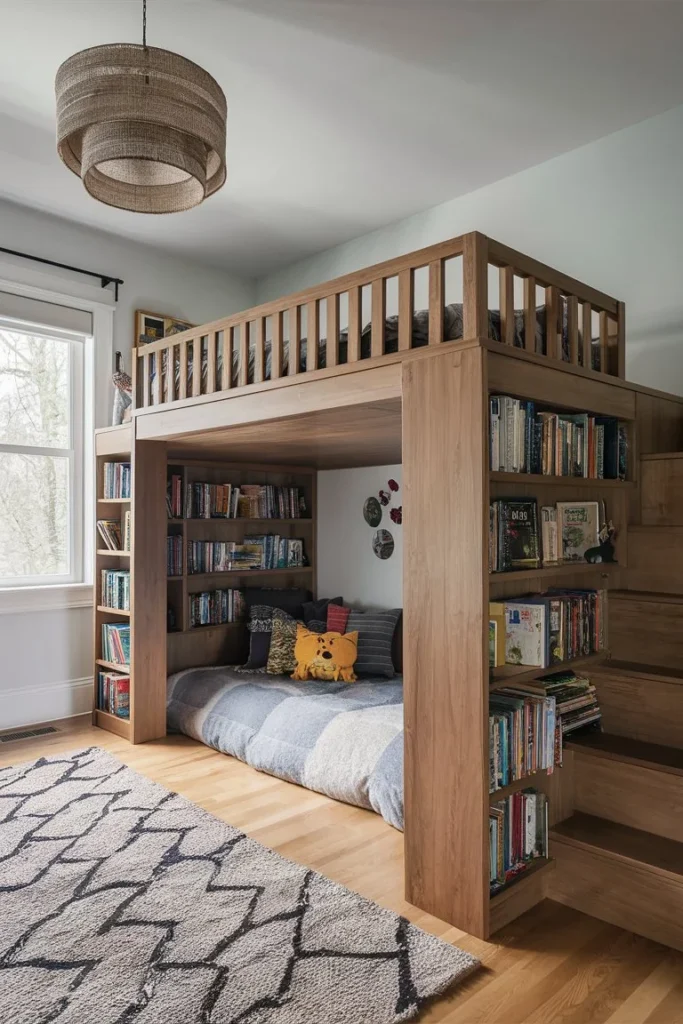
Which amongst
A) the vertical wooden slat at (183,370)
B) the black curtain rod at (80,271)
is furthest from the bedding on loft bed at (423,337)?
the black curtain rod at (80,271)

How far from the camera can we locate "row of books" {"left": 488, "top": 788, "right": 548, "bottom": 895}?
2.13 meters

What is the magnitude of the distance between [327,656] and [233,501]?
1.24 meters

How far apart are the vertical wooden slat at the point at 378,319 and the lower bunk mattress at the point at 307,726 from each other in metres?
1.58

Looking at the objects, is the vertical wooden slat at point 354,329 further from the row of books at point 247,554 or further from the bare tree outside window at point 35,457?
the bare tree outside window at point 35,457

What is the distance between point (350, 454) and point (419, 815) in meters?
2.23

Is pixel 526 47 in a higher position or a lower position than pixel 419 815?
higher

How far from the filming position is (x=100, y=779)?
3.23 metres

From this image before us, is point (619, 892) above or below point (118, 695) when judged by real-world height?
below

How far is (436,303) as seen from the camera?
7.15ft

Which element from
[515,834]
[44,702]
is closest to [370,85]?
[515,834]

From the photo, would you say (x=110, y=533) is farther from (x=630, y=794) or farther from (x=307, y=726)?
(x=630, y=794)

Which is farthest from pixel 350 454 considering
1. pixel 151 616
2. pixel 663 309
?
pixel 663 309

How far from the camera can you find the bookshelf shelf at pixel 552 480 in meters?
2.12

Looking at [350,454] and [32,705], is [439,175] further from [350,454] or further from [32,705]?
[32,705]
